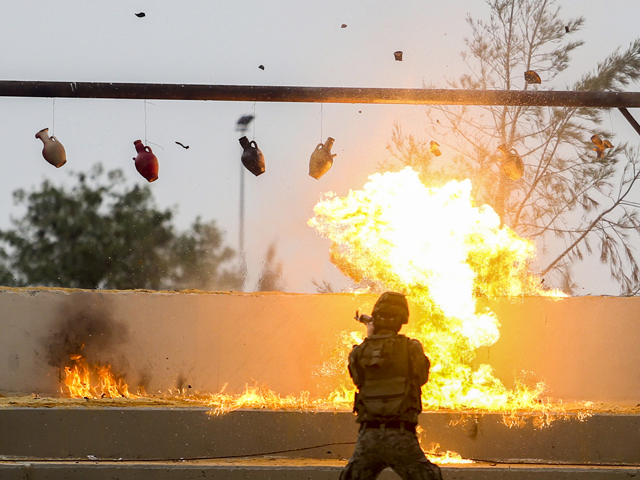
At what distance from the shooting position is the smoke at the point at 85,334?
38.0 ft

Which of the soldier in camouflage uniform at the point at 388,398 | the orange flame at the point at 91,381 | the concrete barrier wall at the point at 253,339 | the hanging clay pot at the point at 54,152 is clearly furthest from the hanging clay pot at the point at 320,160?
the soldier in camouflage uniform at the point at 388,398

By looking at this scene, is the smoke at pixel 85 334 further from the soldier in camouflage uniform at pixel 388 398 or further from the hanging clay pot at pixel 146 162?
the soldier in camouflage uniform at pixel 388 398

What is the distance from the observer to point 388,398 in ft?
20.2

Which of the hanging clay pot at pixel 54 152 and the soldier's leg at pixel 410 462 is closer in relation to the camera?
the soldier's leg at pixel 410 462

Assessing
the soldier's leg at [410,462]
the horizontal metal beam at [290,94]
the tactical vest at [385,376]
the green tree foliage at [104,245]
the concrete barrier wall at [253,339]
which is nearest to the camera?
the soldier's leg at [410,462]

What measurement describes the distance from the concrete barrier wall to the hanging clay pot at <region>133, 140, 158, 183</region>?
1.97 metres

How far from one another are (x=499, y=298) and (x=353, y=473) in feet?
19.9

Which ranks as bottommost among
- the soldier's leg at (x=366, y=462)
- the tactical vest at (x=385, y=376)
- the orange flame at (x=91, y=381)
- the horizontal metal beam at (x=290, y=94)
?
the orange flame at (x=91, y=381)

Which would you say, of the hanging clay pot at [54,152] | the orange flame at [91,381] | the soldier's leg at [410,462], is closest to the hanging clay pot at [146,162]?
the hanging clay pot at [54,152]

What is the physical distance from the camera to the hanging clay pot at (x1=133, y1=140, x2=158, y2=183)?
1048 cm

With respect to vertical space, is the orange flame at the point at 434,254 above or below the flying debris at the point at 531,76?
below

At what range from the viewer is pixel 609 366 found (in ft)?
38.0

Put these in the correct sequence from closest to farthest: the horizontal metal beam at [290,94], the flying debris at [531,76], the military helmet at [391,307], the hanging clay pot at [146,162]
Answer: the military helmet at [391,307] < the horizontal metal beam at [290,94] < the hanging clay pot at [146,162] < the flying debris at [531,76]

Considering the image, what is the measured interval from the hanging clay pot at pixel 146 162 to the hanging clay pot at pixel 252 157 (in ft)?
3.76
